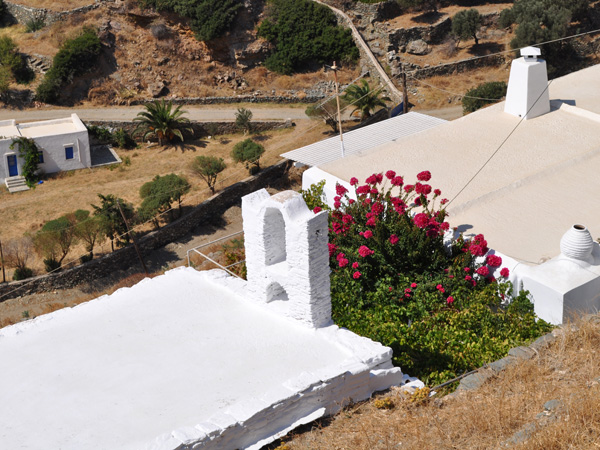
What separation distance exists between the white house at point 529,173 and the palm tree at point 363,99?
1025 cm

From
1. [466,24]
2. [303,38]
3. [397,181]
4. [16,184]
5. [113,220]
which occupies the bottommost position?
[113,220]

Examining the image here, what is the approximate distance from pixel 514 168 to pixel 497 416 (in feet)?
30.4

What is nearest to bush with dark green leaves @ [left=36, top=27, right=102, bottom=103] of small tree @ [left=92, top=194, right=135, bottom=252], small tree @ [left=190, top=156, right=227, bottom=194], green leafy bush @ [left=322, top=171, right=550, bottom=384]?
small tree @ [left=190, top=156, right=227, bottom=194]

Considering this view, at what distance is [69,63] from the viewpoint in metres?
34.5

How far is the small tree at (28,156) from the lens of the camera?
2928 centimetres

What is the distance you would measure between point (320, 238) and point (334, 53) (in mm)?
27478

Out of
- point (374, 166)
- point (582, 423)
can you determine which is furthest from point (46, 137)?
point (582, 423)

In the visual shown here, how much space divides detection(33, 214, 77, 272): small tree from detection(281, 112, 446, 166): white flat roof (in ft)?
27.8

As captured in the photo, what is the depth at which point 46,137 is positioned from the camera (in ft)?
98.2

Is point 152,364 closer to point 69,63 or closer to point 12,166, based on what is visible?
point 12,166

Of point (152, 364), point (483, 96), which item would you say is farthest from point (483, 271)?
point (483, 96)

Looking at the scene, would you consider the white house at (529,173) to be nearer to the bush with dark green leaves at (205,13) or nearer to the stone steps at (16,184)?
the stone steps at (16,184)

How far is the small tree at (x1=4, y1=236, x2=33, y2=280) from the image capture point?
78.2ft

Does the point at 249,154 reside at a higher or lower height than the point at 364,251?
lower
